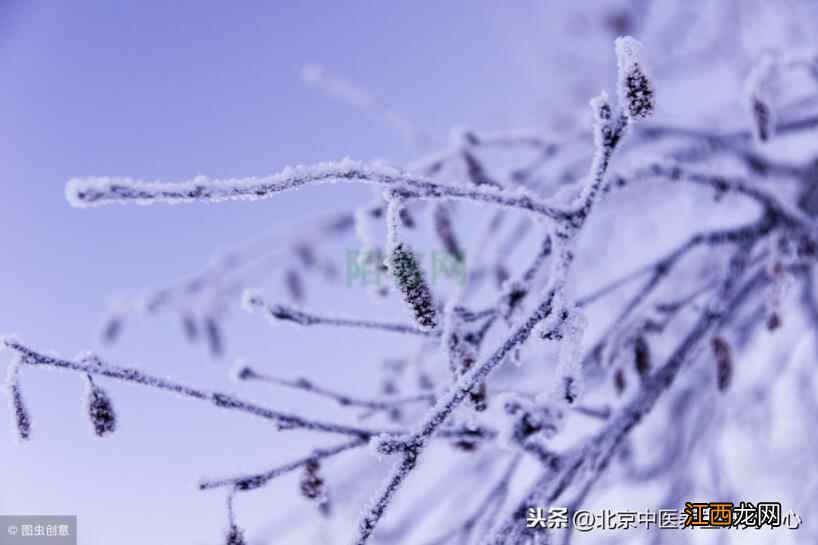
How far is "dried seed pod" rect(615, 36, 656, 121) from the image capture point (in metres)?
1.18

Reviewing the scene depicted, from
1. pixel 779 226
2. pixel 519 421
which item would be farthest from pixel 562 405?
pixel 779 226

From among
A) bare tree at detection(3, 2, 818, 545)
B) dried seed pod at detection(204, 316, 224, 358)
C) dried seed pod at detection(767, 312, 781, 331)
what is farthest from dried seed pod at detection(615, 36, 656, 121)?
dried seed pod at detection(204, 316, 224, 358)

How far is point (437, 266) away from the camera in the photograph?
8.32 feet

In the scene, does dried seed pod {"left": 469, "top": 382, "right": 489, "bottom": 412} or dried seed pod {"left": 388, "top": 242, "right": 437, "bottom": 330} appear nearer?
dried seed pod {"left": 388, "top": 242, "right": 437, "bottom": 330}

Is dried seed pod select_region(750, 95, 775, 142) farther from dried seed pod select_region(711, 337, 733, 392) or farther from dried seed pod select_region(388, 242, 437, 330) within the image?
dried seed pod select_region(388, 242, 437, 330)

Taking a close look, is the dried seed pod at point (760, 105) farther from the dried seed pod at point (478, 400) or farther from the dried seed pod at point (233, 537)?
the dried seed pod at point (233, 537)

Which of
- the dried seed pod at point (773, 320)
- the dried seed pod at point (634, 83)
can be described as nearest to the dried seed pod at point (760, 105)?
the dried seed pod at point (773, 320)

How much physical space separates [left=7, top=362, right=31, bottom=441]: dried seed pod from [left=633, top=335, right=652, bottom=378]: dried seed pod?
1.40 m

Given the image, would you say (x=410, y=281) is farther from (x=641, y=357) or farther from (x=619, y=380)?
(x=619, y=380)

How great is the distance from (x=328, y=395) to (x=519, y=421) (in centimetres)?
49

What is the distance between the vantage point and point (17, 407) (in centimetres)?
129

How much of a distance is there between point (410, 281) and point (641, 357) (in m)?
1.05

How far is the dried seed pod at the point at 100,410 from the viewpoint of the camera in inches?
54.2

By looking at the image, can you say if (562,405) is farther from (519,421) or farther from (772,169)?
(772,169)
